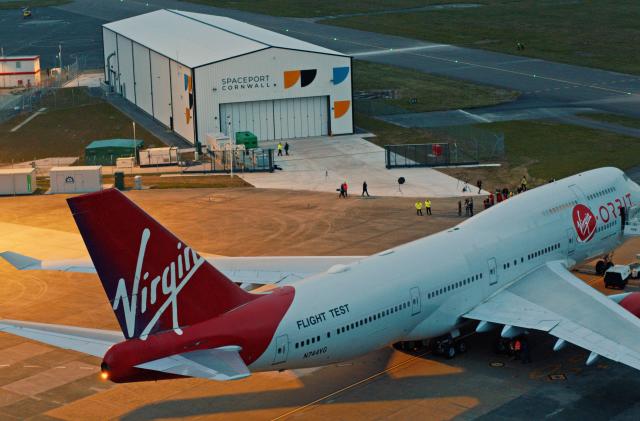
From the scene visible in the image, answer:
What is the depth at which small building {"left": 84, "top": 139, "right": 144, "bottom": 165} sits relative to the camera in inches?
4503

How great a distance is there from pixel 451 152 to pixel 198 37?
128 ft

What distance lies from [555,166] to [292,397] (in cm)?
6006

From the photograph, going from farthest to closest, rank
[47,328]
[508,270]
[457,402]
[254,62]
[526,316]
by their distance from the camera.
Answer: [254,62], [508,270], [526,316], [457,402], [47,328]

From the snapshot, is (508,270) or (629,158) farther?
(629,158)

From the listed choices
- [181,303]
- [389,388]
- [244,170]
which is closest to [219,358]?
[181,303]

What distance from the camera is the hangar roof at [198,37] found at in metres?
120

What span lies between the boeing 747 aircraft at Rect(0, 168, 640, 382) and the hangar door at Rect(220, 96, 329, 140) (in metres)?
57.1

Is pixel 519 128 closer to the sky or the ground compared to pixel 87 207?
closer to the ground

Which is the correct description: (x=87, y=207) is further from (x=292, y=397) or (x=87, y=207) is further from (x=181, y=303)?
(x=292, y=397)

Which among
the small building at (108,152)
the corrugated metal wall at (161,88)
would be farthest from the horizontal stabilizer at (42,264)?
the corrugated metal wall at (161,88)

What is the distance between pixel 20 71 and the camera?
162250mm

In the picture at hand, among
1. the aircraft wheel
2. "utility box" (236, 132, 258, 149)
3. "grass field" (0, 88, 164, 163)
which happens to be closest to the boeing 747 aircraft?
the aircraft wheel

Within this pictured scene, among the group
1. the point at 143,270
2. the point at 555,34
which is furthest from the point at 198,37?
the point at 143,270

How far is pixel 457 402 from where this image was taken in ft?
164
